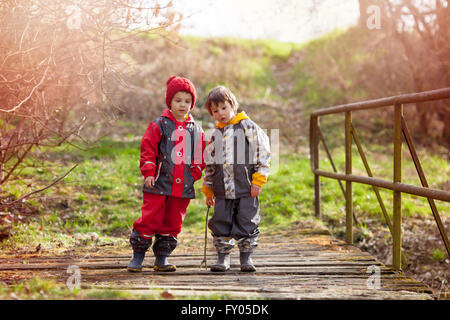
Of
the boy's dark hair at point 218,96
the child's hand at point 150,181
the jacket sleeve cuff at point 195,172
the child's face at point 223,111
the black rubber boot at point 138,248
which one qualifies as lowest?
the black rubber boot at point 138,248

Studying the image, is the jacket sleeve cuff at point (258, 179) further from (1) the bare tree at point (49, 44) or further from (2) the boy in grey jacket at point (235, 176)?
(1) the bare tree at point (49, 44)

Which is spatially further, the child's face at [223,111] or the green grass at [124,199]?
the green grass at [124,199]

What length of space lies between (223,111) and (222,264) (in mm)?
1192

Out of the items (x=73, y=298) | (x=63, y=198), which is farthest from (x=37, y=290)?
(x=63, y=198)

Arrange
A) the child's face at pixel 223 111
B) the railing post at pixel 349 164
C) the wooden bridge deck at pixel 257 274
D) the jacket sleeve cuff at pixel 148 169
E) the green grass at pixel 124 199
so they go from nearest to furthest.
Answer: the wooden bridge deck at pixel 257 274 < the jacket sleeve cuff at pixel 148 169 < the child's face at pixel 223 111 < the railing post at pixel 349 164 < the green grass at pixel 124 199

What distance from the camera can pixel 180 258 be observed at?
4.41 meters

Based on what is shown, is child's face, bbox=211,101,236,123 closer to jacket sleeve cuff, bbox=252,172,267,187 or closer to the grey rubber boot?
jacket sleeve cuff, bbox=252,172,267,187

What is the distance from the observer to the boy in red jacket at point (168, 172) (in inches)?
150

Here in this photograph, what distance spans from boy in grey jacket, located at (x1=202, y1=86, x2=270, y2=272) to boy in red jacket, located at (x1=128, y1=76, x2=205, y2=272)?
0.65 ft

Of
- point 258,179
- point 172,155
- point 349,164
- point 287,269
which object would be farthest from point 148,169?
point 349,164

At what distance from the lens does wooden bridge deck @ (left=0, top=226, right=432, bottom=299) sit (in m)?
2.98

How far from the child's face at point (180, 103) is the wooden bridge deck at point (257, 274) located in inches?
49.3

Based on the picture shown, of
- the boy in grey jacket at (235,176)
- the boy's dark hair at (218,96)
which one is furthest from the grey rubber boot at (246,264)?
the boy's dark hair at (218,96)
